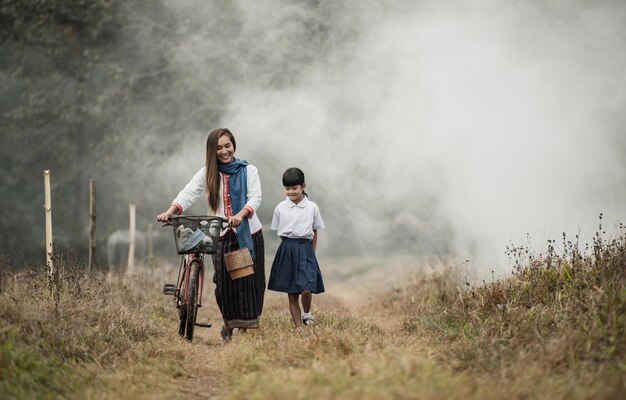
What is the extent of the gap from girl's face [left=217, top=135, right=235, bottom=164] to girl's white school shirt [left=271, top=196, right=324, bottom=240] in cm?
66

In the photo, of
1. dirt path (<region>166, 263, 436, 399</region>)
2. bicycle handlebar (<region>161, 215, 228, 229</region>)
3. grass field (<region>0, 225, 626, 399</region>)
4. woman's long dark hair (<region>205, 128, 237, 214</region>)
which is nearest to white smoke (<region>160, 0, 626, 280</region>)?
dirt path (<region>166, 263, 436, 399</region>)

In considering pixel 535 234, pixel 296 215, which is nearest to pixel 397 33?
pixel 535 234

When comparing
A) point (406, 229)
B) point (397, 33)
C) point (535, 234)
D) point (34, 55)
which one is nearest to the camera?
point (535, 234)

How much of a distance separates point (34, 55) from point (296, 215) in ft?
42.1

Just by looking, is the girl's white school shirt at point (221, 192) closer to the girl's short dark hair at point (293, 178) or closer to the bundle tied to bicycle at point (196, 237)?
the girl's short dark hair at point (293, 178)

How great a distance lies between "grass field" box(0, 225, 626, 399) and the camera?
3941 millimetres

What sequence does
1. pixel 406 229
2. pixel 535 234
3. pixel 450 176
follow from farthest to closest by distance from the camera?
pixel 406 229 → pixel 450 176 → pixel 535 234

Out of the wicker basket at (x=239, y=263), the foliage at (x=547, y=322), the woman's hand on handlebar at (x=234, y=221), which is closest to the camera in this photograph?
the foliage at (x=547, y=322)

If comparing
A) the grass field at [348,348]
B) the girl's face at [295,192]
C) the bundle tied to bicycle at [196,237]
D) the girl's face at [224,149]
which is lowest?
the grass field at [348,348]

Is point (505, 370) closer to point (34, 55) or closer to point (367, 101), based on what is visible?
point (367, 101)

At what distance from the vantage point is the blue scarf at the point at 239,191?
6.33 meters

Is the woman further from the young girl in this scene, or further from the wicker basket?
the young girl

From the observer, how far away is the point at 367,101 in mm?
14492

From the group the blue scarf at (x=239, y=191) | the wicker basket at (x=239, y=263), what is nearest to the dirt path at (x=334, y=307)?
the wicker basket at (x=239, y=263)
